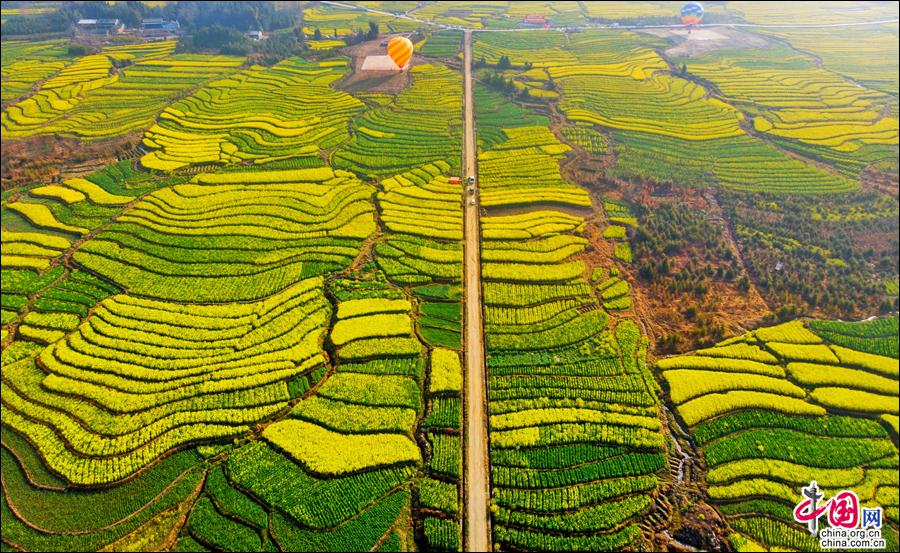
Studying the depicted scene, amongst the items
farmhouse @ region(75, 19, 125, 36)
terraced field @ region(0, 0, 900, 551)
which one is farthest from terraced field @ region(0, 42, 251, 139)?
farmhouse @ region(75, 19, 125, 36)

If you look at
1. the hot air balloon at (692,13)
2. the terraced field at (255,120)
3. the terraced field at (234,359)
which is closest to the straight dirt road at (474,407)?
the terraced field at (234,359)

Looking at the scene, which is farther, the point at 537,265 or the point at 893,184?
the point at 893,184

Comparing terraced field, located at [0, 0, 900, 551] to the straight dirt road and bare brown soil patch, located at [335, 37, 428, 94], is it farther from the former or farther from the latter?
bare brown soil patch, located at [335, 37, 428, 94]

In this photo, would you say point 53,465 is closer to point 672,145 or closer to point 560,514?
point 560,514

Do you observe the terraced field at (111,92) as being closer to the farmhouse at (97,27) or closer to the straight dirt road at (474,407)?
the farmhouse at (97,27)

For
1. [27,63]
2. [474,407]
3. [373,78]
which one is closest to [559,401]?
[474,407]

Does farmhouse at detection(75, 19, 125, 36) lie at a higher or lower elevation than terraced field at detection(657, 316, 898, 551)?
higher

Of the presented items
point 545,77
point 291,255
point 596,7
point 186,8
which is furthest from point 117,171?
point 596,7
